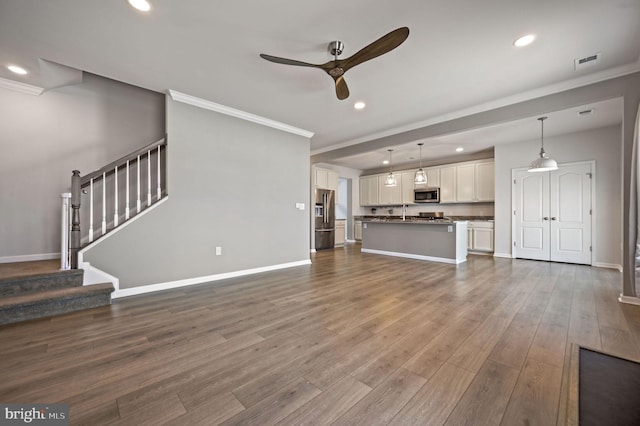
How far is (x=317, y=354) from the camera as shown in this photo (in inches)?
71.4

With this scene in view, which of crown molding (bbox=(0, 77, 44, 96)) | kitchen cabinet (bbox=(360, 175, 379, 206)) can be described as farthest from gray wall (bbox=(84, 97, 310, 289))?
kitchen cabinet (bbox=(360, 175, 379, 206))

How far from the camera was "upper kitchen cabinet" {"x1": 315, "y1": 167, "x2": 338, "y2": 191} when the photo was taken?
24.6ft

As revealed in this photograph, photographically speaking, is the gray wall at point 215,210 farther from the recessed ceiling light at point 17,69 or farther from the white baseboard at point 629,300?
the white baseboard at point 629,300

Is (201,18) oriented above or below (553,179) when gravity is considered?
above

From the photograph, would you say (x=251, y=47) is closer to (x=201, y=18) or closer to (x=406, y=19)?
(x=201, y=18)

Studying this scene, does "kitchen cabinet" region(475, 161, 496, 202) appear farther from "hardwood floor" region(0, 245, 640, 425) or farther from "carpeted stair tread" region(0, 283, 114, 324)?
"carpeted stair tread" region(0, 283, 114, 324)

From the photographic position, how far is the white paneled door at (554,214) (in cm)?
499

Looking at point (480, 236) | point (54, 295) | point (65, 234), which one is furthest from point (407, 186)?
point (54, 295)

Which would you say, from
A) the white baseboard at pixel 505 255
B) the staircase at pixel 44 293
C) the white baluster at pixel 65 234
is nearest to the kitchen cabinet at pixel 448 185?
the white baseboard at pixel 505 255

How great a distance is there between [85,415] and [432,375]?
1906 millimetres

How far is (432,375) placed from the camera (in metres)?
1.58

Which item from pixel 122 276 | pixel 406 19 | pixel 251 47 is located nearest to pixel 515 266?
pixel 406 19

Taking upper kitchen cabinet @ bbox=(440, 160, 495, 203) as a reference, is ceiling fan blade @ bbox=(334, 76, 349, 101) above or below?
above

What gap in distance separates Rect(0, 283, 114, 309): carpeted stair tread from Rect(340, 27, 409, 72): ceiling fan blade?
3533 mm
